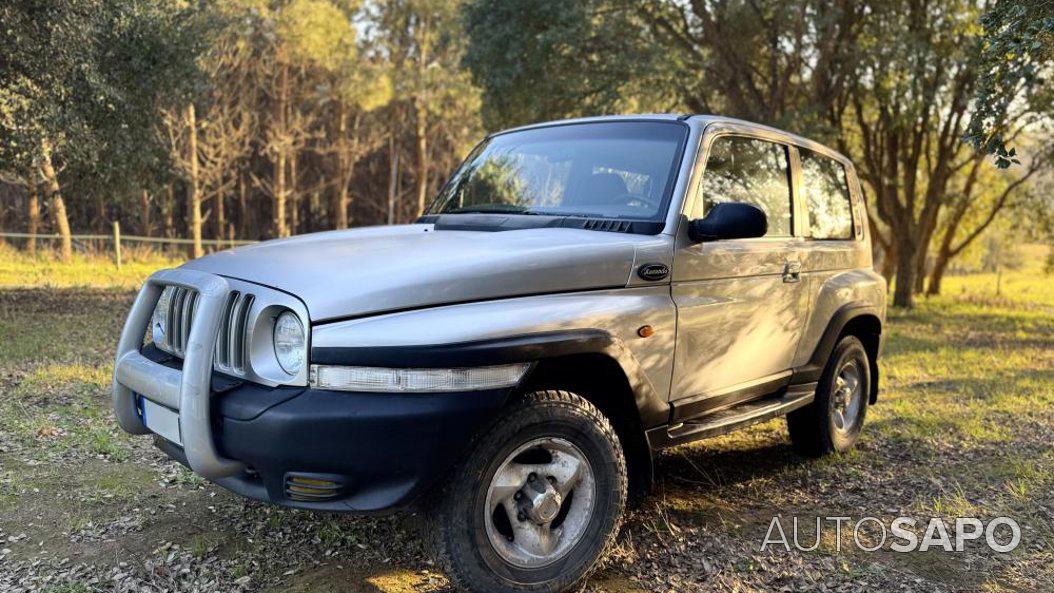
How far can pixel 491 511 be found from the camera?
2.90 m

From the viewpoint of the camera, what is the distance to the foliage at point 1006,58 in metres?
4.43

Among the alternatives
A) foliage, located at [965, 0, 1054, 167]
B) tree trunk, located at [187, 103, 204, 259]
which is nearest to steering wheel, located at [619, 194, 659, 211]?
foliage, located at [965, 0, 1054, 167]

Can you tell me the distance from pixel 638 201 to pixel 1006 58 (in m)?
2.87

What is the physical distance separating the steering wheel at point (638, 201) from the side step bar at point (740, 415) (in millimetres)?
1033

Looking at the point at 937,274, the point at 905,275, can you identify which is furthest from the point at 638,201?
the point at 937,274

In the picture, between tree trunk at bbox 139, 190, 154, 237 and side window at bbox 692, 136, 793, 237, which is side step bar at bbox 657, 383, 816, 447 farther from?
tree trunk at bbox 139, 190, 154, 237

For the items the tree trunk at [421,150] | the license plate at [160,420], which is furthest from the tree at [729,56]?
the tree trunk at [421,150]

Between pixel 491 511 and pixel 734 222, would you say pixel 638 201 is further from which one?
pixel 491 511

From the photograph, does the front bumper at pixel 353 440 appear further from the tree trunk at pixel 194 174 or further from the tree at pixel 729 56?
the tree trunk at pixel 194 174

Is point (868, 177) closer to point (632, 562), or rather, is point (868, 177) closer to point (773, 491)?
point (773, 491)

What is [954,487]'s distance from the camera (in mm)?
4727

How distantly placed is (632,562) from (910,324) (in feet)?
45.3

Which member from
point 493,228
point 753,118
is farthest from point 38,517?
point 753,118

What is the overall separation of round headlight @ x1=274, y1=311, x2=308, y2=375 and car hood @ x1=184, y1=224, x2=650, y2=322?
104 mm
